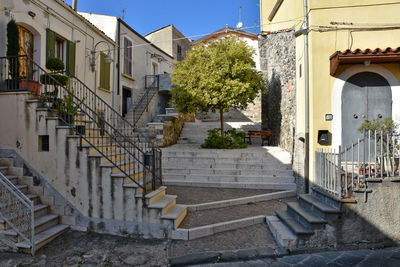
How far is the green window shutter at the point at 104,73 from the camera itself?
11837mm

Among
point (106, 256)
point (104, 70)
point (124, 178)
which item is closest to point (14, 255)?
point (106, 256)

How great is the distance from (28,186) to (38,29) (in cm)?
561

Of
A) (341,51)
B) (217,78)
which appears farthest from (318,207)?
(217,78)

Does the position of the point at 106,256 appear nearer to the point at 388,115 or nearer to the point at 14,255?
the point at 14,255

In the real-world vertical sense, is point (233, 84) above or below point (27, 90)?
above

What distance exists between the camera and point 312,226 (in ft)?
14.0

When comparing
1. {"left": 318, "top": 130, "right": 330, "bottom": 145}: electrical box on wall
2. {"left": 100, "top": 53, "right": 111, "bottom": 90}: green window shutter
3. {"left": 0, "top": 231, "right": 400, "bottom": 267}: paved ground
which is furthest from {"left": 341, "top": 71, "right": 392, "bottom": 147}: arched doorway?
{"left": 100, "top": 53, "right": 111, "bottom": 90}: green window shutter

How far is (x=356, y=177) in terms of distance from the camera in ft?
15.0

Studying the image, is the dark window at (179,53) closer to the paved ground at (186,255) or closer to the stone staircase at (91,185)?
the stone staircase at (91,185)

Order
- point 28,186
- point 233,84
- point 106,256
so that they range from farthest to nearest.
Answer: point 233,84
point 28,186
point 106,256

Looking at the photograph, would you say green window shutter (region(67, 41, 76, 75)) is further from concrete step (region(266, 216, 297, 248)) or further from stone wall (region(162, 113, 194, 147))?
concrete step (region(266, 216, 297, 248))

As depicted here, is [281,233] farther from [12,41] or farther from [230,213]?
[12,41]

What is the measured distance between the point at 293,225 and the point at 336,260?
0.83 meters

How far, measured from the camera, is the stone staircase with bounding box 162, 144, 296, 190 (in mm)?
7973
